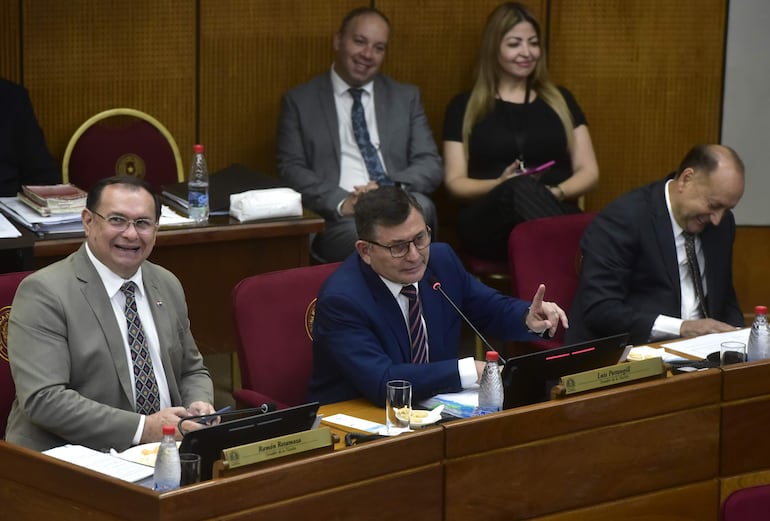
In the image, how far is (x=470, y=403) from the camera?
3.43m

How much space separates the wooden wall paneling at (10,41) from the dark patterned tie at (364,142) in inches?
55.0

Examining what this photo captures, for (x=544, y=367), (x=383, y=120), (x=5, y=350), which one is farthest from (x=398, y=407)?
(x=383, y=120)

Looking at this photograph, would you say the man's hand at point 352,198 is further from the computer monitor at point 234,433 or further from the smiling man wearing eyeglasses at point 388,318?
the computer monitor at point 234,433

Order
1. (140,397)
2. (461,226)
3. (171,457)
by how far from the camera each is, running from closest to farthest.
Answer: (171,457), (140,397), (461,226)

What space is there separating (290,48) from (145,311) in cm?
273

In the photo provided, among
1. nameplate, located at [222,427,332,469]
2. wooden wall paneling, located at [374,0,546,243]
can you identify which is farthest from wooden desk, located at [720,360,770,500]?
wooden wall paneling, located at [374,0,546,243]

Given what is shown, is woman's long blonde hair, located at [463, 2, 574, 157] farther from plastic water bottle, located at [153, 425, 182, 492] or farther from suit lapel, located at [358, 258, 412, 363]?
plastic water bottle, located at [153, 425, 182, 492]

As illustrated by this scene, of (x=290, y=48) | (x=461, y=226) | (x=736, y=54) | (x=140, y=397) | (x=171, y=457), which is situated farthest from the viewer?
(x=736, y=54)

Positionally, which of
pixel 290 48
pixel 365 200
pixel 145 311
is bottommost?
pixel 145 311

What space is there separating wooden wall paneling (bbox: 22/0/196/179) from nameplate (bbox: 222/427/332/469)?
3161mm

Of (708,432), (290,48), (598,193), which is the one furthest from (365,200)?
(598,193)

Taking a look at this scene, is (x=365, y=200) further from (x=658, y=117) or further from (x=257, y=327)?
(x=658, y=117)

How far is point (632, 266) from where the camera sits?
4480 millimetres

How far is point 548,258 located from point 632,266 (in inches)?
12.1
